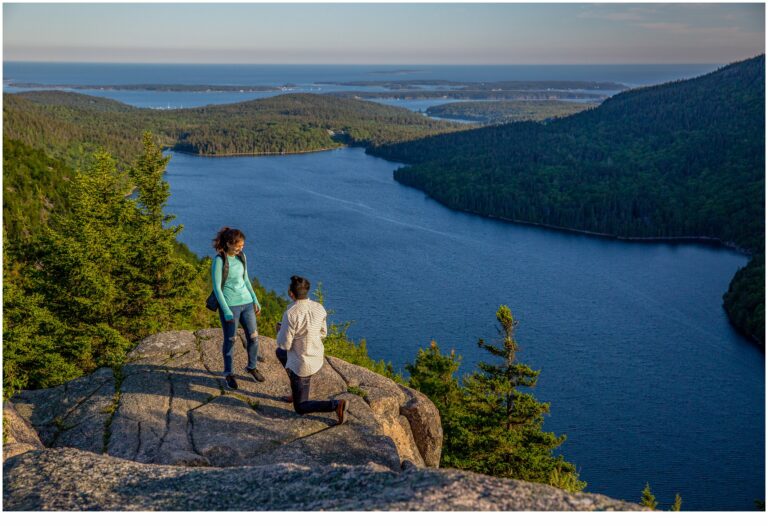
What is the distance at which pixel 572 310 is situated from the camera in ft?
290

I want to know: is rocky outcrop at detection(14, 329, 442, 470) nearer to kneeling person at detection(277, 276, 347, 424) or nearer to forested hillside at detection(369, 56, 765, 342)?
kneeling person at detection(277, 276, 347, 424)

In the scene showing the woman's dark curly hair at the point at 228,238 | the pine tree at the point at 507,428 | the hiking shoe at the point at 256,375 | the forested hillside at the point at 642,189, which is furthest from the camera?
the forested hillside at the point at 642,189

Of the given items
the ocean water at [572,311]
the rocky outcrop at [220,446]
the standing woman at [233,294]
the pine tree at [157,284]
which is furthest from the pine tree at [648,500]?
the ocean water at [572,311]

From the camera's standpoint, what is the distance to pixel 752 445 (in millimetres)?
57250

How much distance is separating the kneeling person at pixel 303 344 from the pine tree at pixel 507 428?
1557 cm

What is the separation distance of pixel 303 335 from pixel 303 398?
56.2 inches

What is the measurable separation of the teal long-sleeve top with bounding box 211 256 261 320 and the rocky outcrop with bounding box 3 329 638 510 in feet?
6.45

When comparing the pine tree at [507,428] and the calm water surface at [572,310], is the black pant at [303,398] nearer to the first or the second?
the pine tree at [507,428]

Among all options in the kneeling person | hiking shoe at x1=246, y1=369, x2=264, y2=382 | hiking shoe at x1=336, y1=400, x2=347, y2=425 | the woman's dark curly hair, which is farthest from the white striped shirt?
hiking shoe at x1=246, y1=369, x2=264, y2=382

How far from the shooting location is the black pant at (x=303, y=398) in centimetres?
1258

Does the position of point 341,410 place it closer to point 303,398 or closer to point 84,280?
point 303,398

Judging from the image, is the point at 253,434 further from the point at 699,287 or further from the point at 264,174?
the point at 264,174

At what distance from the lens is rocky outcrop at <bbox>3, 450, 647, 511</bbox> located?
8523 mm

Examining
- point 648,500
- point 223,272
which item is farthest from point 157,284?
point 648,500
